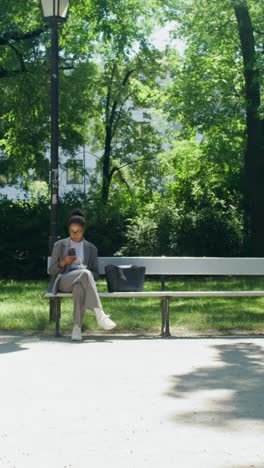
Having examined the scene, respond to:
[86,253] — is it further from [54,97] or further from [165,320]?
[54,97]

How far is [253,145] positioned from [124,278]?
43.6 ft

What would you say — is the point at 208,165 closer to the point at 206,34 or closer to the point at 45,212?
the point at 206,34

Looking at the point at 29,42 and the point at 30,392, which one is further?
the point at 29,42

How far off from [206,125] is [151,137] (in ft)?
57.5

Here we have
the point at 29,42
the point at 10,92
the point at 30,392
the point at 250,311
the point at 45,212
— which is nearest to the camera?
the point at 30,392

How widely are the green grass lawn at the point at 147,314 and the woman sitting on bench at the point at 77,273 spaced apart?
0.77 m

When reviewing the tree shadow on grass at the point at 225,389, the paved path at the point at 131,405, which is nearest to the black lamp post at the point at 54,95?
the paved path at the point at 131,405

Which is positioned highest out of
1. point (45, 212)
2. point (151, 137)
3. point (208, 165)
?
point (151, 137)

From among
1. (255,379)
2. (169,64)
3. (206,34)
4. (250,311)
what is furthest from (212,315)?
(169,64)

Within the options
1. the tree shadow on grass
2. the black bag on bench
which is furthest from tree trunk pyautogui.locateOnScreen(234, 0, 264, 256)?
the tree shadow on grass

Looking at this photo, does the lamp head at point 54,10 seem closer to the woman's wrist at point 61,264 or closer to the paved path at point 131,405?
the woman's wrist at point 61,264

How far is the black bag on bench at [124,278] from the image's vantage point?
1141 cm

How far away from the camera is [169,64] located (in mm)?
39250

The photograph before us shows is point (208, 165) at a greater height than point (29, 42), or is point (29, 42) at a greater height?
point (29, 42)
